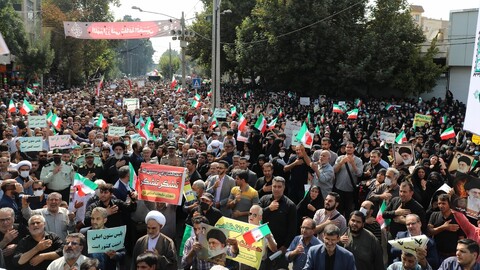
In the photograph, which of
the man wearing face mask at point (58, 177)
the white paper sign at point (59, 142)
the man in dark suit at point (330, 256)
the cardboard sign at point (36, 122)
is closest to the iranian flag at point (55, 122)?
the cardboard sign at point (36, 122)

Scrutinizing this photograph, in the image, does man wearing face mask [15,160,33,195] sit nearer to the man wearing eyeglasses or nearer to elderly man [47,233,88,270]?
elderly man [47,233,88,270]

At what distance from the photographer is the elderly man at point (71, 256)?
523 cm

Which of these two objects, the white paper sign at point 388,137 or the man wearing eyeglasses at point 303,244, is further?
the white paper sign at point 388,137

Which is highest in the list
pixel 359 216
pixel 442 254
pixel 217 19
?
pixel 217 19

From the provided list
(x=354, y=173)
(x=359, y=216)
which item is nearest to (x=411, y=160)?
(x=354, y=173)

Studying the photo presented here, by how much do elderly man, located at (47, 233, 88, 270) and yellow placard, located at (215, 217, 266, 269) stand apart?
146 centimetres

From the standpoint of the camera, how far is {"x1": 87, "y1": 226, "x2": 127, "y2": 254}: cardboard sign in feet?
18.6

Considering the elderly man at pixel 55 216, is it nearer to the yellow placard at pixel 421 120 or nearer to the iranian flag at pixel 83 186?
the iranian flag at pixel 83 186

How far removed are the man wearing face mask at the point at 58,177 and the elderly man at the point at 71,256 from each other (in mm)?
3491

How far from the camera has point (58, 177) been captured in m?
8.66

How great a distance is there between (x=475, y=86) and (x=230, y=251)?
2.84 meters

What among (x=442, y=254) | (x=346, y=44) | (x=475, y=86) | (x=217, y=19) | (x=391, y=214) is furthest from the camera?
(x=346, y=44)

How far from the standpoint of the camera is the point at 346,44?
31.9 meters

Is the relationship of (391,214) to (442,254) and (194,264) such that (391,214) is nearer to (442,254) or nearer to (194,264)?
(442,254)
